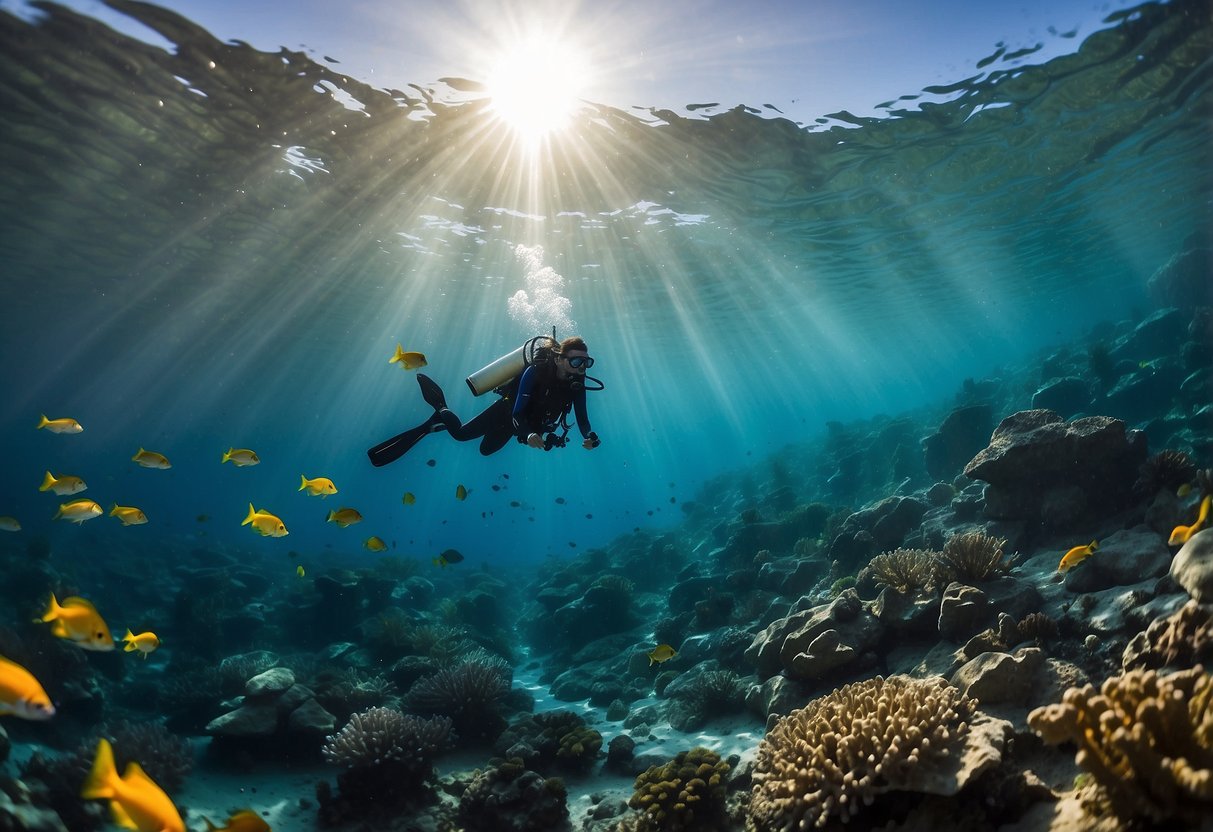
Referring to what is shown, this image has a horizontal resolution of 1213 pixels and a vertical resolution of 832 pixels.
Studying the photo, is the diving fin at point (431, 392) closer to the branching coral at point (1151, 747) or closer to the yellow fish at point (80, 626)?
the yellow fish at point (80, 626)

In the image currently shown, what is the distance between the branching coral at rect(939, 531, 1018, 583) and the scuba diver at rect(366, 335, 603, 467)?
16.3ft

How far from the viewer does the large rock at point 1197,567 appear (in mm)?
4211

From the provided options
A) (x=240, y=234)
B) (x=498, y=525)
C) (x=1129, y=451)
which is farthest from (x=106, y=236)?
(x=498, y=525)

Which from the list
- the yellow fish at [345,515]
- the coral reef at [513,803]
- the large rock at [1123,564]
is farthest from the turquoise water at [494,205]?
the large rock at [1123,564]

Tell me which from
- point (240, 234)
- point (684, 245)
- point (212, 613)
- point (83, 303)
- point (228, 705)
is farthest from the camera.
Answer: point (83, 303)

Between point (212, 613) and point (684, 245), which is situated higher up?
point (684, 245)

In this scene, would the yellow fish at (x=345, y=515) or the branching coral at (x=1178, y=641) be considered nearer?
the branching coral at (x=1178, y=641)

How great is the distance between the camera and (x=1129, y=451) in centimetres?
851

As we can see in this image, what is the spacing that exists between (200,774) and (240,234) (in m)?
18.9

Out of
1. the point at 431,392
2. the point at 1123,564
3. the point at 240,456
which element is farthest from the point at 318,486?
the point at 1123,564

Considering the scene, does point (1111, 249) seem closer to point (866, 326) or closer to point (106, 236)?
point (866, 326)

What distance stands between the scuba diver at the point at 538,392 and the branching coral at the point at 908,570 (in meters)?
4.60

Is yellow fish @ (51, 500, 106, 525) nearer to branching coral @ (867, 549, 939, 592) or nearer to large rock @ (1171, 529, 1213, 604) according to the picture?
branching coral @ (867, 549, 939, 592)

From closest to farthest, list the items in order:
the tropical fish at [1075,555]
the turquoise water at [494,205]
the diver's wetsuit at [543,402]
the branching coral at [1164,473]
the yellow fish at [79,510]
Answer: the tropical fish at [1075,555] → the diver's wetsuit at [543,402] → the branching coral at [1164,473] → the yellow fish at [79,510] → the turquoise water at [494,205]
